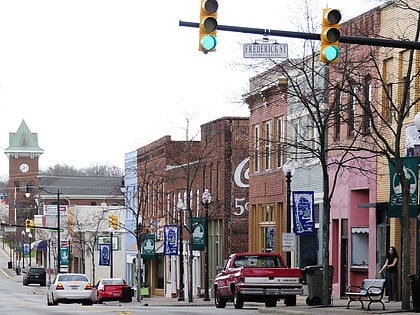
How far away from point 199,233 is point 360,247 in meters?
10.4

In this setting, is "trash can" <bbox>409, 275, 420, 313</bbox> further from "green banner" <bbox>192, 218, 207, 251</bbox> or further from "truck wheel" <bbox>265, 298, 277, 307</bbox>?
"green banner" <bbox>192, 218, 207, 251</bbox>

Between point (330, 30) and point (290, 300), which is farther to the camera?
point (290, 300)

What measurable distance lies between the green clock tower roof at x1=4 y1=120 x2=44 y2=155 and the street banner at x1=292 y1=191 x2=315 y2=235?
14951cm

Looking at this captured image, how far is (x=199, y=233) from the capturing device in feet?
155

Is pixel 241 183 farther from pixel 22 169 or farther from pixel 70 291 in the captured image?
pixel 22 169

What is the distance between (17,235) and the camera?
482 feet

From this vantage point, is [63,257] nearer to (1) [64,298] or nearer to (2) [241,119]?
(2) [241,119]

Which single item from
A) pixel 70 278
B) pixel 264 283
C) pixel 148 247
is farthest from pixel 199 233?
pixel 264 283

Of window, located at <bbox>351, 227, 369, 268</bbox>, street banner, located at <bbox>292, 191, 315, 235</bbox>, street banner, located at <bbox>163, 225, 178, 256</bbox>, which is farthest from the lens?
street banner, located at <bbox>163, 225, 178, 256</bbox>

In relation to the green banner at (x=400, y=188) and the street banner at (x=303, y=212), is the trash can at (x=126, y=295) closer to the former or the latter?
the street banner at (x=303, y=212)

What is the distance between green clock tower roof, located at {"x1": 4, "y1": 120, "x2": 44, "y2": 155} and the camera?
184 meters

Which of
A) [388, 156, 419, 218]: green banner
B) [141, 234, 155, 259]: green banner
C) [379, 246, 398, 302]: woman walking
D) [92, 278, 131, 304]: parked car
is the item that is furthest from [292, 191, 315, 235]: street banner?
[141, 234, 155, 259]: green banner

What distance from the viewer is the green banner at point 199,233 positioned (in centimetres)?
4716

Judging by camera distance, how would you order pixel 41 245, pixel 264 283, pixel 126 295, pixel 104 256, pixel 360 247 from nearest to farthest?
1. pixel 264 283
2. pixel 360 247
3. pixel 126 295
4. pixel 104 256
5. pixel 41 245
